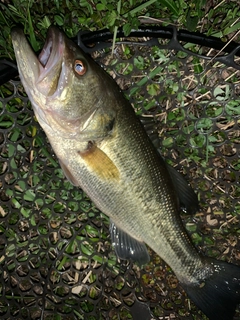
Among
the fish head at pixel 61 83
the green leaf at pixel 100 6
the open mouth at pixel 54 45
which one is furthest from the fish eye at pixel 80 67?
the green leaf at pixel 100 6

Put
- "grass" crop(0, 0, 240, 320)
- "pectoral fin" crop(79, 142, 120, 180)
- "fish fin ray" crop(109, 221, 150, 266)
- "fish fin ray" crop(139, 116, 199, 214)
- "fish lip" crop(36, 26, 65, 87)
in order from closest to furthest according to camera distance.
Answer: "fish lip" crop(36, 26, 65, 87) → "pectoral fin" crop(79, 142, 120, 180) → "fish fin ray" crop(139, 116, 199, 214) → "fish fin ray" crop(109, 221, 150, 266) → "grass" crop(0, 0, 240, 320)

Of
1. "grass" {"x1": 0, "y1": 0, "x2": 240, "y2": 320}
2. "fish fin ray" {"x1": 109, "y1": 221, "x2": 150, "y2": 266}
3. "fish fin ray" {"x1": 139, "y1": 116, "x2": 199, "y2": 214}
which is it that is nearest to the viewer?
"fish fin ray" {"x1": 139, "y1": 116, "x2": 199, "y2": 214}

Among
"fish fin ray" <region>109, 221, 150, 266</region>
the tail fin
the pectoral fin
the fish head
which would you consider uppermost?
the fish head

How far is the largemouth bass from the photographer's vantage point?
6.58ft

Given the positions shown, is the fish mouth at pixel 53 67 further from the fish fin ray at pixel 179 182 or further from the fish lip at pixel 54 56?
the fish fin ray at pixel 179 182

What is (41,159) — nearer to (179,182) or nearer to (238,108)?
(179,182)

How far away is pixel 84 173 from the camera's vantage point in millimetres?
2223

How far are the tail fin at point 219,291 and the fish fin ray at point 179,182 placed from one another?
40 cm

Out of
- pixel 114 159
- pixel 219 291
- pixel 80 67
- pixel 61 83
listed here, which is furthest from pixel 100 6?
pixel 219 291

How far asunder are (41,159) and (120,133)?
2.73 ft

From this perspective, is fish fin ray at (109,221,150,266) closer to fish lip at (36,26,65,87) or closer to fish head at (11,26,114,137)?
fish head at (11,26,114,137)

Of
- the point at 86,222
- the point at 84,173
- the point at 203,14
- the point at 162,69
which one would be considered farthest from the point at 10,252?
the point at 203,14

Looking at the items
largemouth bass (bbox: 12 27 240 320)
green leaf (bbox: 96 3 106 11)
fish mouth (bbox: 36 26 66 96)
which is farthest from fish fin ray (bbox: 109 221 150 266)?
green leaf (bbox: 96 3 106 11)

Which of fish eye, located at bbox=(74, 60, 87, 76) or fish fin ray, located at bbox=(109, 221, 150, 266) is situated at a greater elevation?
fish eye, located at bbox=(74, 60, 87, 76)
